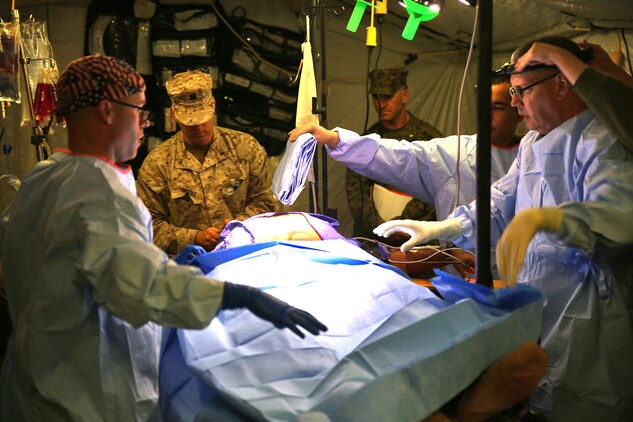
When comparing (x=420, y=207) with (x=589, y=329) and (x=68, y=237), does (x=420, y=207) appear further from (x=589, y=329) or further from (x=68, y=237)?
(x=68, y=237)

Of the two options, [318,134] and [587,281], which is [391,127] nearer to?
[318,134]

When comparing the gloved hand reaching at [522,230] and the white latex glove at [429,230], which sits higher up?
the gloved hand reaching at [522,230]

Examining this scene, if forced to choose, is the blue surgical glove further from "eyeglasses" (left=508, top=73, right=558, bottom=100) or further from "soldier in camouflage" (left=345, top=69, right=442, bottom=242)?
"soldier in camouflage" (left=345, top=69, right=442, bottom=242)

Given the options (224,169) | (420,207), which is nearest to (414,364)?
(224,169)

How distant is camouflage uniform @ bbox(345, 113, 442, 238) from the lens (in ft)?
18.0

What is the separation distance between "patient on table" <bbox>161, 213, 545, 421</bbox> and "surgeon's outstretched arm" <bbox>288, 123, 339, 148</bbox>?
4.13ft

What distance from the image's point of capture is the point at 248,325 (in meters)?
2.38

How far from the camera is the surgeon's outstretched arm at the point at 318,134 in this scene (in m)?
3.76

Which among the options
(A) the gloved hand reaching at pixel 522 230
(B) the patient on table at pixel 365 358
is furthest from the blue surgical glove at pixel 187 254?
(A) the gloved hand reaching at pixel 522 230

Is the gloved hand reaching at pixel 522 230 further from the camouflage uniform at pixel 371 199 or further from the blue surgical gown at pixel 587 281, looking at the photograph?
the camouflage uniform at pixel 371 199

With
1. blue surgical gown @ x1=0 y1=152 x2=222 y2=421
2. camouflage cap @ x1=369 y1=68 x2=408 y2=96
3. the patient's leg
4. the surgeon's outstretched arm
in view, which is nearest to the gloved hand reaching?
the patient's leg

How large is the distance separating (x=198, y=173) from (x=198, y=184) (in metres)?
0.08

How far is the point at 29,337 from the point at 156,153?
8.52ft

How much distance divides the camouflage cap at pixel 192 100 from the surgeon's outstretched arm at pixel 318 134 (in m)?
0.77
